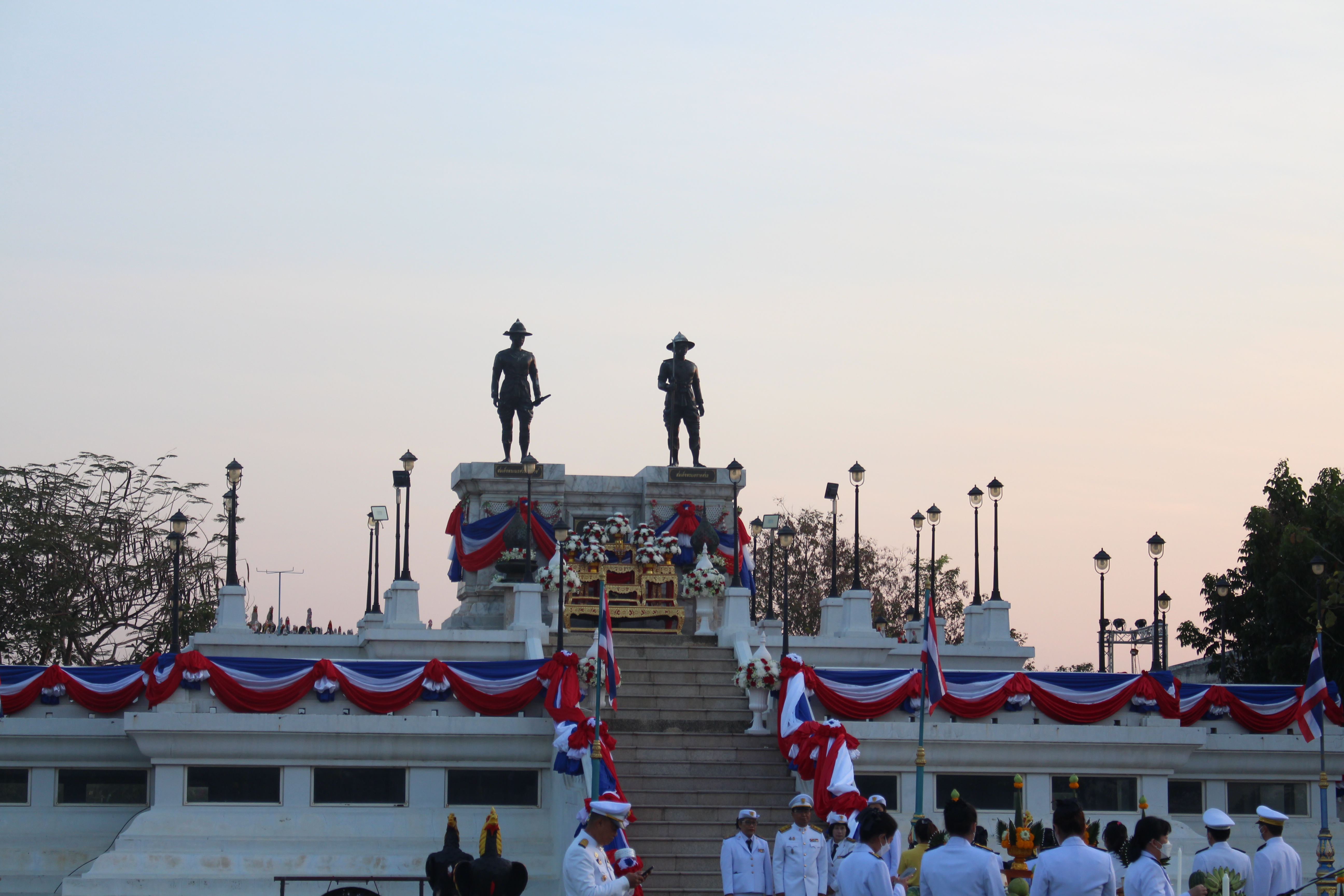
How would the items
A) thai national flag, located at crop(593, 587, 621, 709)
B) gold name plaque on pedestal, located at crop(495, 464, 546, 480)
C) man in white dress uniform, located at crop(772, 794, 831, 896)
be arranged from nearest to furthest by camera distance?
1. man in white dress uniform, located at crop(772, 794, 831, 896)
2. thai national flag, located at crop(593, 587, 621, 709)
3. gold name plaque on pedestal, located at crop(495, 464, 546, 480)

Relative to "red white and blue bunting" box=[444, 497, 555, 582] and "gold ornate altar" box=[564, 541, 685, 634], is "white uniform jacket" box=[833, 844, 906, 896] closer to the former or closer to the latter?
"gold ornate altar" box=[564, 541, 685, 634]

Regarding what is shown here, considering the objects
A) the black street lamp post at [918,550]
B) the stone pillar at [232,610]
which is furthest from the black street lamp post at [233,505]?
the black street lamp post at [918,550]

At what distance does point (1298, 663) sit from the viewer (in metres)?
41.3

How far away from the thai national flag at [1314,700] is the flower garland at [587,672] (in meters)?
11.5

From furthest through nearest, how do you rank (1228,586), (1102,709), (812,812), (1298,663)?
1. (1228,586)
2. (1298,663)
3. (1102,709)
4. (812,812)

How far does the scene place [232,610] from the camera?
31719 mm

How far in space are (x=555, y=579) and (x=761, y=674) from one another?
6.53m

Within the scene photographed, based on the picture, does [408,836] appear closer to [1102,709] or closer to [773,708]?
[773,708]

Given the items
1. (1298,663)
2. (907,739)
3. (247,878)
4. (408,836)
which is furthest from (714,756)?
(1298,663)

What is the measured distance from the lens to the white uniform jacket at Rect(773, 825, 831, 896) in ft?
63.1


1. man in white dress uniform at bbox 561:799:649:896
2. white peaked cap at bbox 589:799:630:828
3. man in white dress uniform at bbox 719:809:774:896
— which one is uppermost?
white peaked cap at bbox 589:799:630:828

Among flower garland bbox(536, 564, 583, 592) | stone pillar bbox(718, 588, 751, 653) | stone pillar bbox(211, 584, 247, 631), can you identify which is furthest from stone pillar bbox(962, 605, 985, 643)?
stone pillar bbox(211, 584, 247, 631)

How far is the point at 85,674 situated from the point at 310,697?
14.0ft

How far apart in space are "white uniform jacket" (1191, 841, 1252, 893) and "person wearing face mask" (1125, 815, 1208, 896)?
218 centimetres
